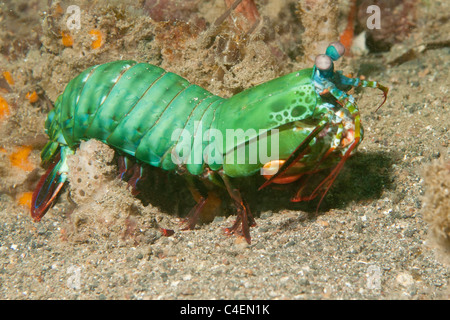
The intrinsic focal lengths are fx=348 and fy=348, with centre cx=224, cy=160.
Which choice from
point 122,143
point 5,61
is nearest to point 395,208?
point 122,143

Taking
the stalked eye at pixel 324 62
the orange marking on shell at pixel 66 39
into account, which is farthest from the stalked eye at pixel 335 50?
the orange marking on shell at pixel 66 39

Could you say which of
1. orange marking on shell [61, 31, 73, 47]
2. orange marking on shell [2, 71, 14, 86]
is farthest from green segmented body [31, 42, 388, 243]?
orange marking on shell [2, 71, 14, 86]

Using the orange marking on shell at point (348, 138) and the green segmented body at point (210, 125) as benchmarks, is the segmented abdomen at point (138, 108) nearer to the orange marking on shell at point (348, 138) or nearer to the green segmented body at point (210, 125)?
the green segmented body at point (210, 125)

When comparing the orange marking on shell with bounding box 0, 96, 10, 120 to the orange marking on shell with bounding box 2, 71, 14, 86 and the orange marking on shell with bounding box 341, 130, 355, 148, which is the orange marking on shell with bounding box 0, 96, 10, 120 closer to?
the orange marking on shell with bounding box 2, 71, 14, 86

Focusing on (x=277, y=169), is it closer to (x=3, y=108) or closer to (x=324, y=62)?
(x=324, y=62)
